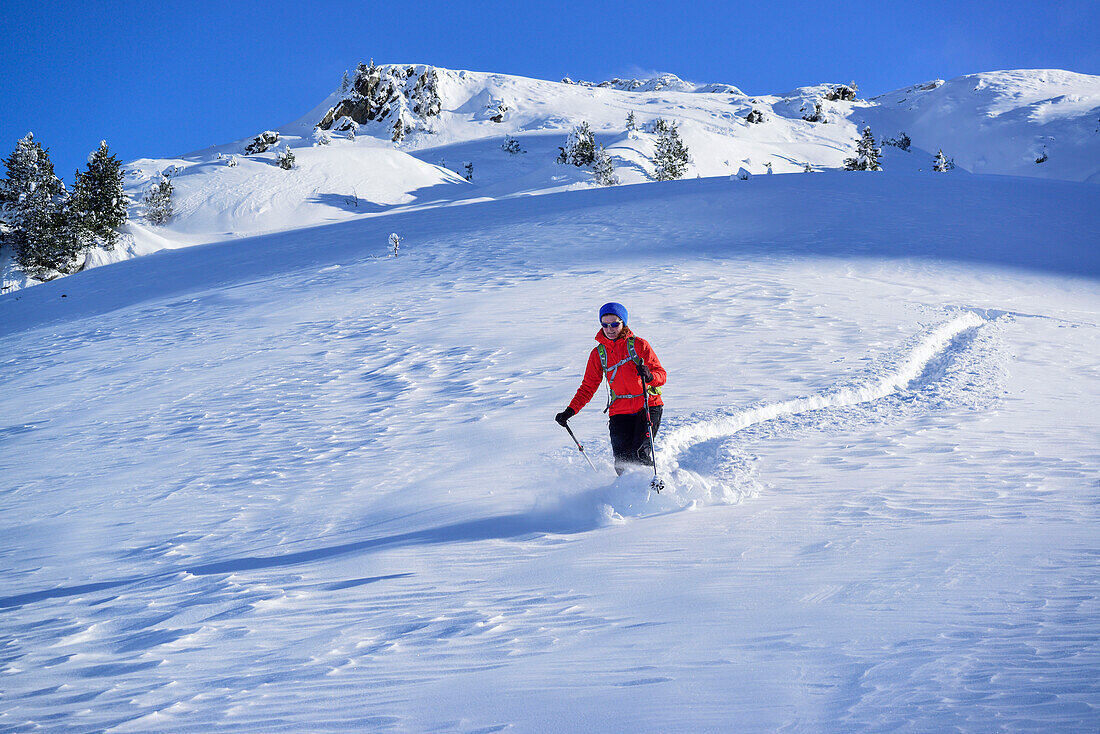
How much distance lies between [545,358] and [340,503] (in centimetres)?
437

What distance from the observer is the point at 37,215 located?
34.4 meters

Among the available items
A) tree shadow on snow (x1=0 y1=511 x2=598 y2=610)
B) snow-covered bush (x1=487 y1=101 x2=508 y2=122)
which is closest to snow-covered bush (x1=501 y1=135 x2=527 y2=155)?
snow-covered bush (x1=487 y1=101 x2=508 y2=122)

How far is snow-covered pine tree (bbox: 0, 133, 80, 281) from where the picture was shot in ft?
110

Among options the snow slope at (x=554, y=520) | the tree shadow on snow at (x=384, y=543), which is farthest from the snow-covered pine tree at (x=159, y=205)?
the tree shadow on snow at (x=384, y=543)

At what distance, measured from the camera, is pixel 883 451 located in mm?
5730

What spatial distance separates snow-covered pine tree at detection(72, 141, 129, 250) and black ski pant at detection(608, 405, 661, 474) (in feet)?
126

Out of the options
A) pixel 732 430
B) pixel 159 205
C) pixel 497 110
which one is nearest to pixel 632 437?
pixel 732 430

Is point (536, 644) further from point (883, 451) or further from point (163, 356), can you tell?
point (163, 356)

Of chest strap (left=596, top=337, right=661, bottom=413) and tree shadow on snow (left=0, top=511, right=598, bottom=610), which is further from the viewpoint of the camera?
chest strap (left=596, top=337, right=661, bottom=413)

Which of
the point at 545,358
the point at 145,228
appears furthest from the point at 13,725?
the point at 145,228

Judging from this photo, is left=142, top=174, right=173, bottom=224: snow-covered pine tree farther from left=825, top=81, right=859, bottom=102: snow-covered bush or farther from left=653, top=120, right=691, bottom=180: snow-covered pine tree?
left=825, top=81, right=859, bottom=102: snow-covered bush

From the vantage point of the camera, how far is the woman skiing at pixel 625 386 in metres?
5.14

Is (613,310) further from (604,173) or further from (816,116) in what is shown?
(816,116)

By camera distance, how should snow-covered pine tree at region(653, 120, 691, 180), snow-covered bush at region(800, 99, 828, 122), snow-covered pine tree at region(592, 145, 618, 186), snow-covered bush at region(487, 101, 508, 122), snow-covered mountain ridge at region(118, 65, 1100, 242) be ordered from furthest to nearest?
snow-covered bush at region(800, 99, 828, 122), snow-covered bush at region(487, 101, 508, 122), snow-covered pine tree at region(653, 120, 691, 180), snow-covered pine tree at region(592, 145, 618, 186), snow-covered mountain ridge at region(118, 65, 1100, 242)
